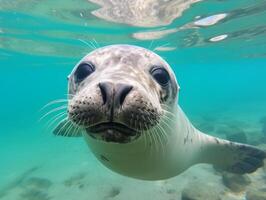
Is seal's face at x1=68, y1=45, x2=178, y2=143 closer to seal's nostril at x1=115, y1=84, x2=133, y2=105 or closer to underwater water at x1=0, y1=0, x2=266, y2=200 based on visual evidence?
seal's nostril at x1=115, y1=84, x2=133, y2=105

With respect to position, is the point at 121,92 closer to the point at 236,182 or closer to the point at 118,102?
the point at 118,102

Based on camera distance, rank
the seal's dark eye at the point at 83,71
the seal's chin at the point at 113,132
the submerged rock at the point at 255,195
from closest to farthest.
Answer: the seal's chin at the point at 113,132 → the seal's dark eye at the point at 83,71 → the submerged rock at the point at 255,195

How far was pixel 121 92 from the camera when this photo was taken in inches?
75.3

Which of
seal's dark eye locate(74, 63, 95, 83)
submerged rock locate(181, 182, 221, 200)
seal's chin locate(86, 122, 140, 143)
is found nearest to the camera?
seal's chin locate(86, 122, 140, 143)

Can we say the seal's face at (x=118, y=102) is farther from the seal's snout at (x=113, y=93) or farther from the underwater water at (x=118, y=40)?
the underwater water at (x=118, y=40)

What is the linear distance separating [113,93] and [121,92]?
52mm

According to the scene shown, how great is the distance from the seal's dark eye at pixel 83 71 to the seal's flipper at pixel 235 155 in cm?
234

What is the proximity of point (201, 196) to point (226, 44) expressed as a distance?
47.3ft

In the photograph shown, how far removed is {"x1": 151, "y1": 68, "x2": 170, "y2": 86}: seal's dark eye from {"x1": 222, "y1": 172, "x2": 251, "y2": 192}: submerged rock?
5.36 m

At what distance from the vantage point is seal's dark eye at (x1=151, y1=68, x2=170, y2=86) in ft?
8.90

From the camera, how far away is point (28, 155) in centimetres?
1867

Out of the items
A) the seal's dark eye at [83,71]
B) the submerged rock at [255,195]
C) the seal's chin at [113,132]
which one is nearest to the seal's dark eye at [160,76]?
the seal's dark eye at [83,71]

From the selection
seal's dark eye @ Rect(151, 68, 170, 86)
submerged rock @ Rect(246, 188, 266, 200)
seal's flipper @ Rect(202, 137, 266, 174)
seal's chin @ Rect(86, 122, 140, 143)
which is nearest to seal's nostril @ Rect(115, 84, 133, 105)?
seal's chin @ Rect(86, 122, 140, 143)

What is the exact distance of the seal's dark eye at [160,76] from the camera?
8.90 feet
